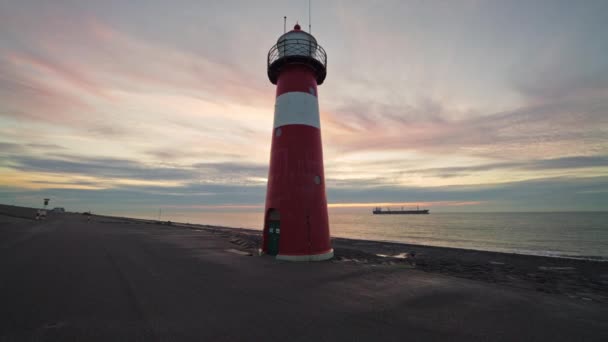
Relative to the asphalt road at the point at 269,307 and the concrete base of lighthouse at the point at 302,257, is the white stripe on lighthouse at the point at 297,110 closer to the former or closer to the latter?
the concrete base of lighthouse at the point at 302,257

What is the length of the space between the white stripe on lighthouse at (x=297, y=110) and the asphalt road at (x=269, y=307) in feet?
21.7

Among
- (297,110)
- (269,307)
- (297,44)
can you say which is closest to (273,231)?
(297,110)

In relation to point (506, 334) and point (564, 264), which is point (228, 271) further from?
point (564, 264)

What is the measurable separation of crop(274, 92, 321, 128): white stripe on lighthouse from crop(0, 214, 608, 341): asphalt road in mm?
6602

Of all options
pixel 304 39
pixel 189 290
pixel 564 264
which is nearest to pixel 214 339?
pixel 189 290

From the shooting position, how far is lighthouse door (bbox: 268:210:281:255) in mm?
12328

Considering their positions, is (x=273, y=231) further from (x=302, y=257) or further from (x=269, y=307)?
(x=269, y=307)

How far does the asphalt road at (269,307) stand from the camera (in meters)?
4.72

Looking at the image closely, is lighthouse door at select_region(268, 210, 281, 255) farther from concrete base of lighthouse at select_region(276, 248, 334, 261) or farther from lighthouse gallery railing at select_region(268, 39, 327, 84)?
lighthouse gallery railing at select_region(268, 39, 327, 84)

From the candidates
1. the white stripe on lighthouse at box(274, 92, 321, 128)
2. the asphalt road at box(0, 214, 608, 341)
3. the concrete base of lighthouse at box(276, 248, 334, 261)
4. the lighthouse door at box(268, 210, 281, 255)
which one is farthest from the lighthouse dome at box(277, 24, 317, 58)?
the asphalt road at box(0, 214, 608, 341)

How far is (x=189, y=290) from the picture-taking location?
7148 millimetres

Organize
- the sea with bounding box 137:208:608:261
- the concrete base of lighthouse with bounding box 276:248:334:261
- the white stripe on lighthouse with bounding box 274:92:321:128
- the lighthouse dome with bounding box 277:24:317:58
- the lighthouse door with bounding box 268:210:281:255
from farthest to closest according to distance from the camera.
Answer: the sea with bounding box 137:208:608:261, the lighthouse dome with bounding box 277:24:317:58, the lighthouse door with bounding box 268:210:281:255, the white stripe on lighthouse with bounding box 274:92:321:128, the concrete base of lighthouse with bounding box 276:248:334:261

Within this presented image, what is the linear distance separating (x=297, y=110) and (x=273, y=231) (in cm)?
602

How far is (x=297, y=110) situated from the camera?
475 inches
